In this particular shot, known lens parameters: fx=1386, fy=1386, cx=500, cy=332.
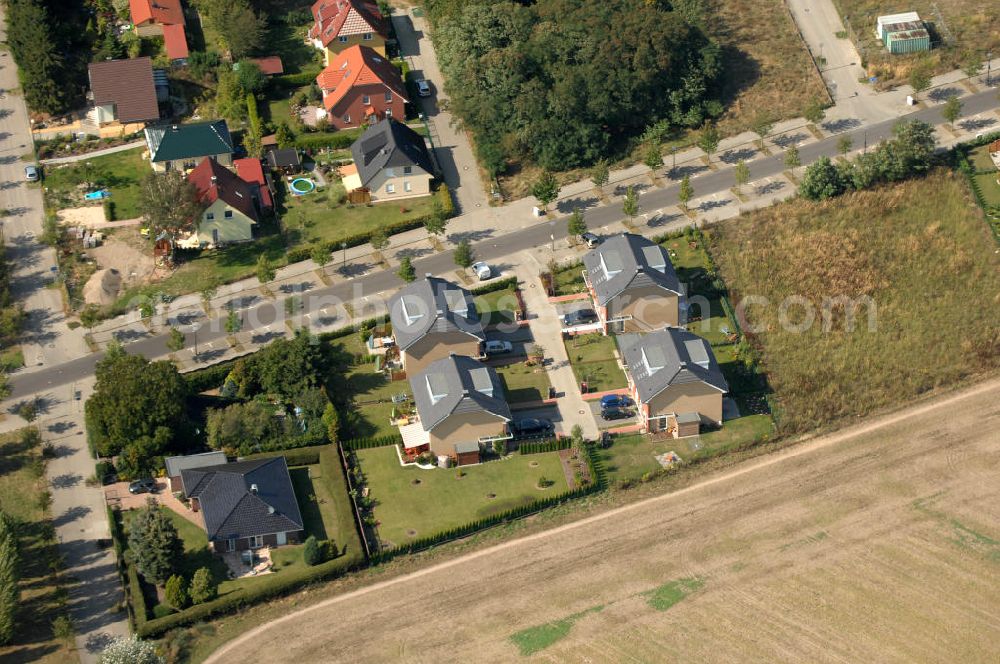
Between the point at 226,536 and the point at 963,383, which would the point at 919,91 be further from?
the point at 226,536

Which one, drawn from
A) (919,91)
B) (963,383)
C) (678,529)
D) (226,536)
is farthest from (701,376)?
(919,91)

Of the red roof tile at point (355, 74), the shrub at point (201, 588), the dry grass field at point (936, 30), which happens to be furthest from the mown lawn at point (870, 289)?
the shrub at point (201, 588)

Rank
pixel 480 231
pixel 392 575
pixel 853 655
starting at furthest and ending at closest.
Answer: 1. pixel 480 231
2. pixel 392 575
3. pixel 853 655

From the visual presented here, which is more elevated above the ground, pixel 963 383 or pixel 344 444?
pixel 344 444

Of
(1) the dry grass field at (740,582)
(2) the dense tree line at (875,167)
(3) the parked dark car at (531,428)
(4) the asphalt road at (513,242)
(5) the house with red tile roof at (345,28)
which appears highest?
(5) the house with red tile roof at (345,28)

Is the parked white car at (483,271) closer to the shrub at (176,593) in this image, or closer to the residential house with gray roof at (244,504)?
the residential house with gray roof at (244,504)

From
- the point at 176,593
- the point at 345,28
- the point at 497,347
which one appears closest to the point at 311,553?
the point at 176,593
